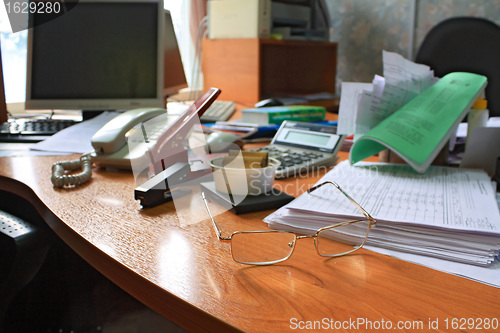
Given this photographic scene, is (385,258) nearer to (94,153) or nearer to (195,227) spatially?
(195,227)

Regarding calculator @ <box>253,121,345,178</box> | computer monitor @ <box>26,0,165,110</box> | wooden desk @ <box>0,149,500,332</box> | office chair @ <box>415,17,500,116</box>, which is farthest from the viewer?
office chair @ <box>415,17,500,116</box>

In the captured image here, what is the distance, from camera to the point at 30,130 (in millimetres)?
1266

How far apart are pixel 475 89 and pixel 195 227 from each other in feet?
2.24

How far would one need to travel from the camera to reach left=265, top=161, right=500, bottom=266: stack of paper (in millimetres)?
506

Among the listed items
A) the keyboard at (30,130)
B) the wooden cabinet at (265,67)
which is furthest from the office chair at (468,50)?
the keyboard at (30,130)

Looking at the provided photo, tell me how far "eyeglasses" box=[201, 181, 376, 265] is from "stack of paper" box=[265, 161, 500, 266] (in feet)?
0.07

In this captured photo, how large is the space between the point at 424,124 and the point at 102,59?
991 millimetres

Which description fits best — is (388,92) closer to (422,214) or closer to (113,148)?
(422,214)

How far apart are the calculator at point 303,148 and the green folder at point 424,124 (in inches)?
2.4

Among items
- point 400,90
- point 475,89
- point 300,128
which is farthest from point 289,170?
point 475,89

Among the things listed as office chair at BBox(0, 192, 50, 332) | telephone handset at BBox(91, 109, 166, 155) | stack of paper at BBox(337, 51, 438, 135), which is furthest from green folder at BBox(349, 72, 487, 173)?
office chair at BBox(0, 192, 50, 332)

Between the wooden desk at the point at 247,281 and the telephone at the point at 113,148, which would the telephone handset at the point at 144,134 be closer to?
the telephone at the point at 113,148

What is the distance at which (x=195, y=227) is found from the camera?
60 cm

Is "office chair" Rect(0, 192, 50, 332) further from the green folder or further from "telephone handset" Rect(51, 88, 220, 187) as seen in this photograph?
the green folder
